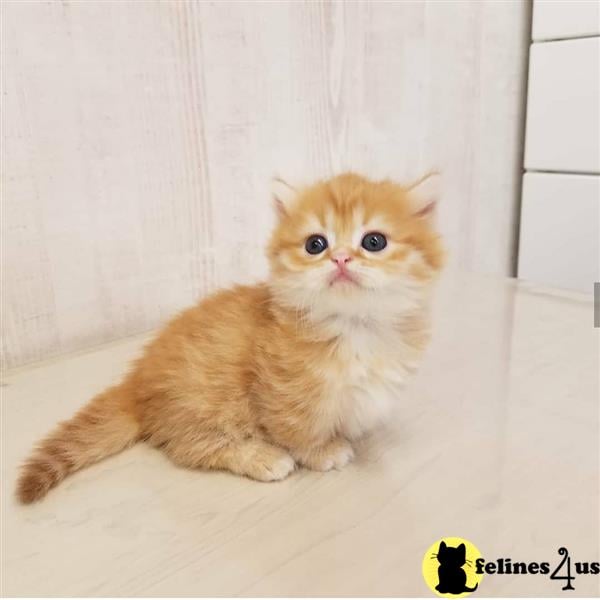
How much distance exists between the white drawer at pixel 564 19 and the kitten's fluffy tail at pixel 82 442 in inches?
55.6

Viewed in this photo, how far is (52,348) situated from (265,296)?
0.48 meters

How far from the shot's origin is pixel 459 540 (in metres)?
0.60

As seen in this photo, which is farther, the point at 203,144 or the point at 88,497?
the point at 203,144

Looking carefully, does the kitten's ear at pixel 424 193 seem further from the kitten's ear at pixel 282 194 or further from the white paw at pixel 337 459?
the white paw at pixel 337 459

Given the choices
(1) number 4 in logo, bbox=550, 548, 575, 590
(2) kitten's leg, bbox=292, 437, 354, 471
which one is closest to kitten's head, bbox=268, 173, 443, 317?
(2) kitten's leg, bbox=292, 437, 354, 471

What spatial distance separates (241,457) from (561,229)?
4.20ft

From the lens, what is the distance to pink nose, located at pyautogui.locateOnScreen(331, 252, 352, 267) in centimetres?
65

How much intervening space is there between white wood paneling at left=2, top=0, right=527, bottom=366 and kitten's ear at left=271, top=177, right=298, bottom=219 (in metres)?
0.45

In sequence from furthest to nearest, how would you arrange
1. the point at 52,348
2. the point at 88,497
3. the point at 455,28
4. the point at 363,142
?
1. the point at 455,28
2. the point at 363,142
3. the point at 52,348
4. the point at 88,497

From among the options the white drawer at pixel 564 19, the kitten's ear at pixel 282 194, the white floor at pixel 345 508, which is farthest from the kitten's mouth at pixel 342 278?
the white drawer at pixel 564 19

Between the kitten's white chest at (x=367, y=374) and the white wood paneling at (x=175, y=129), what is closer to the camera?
the kitten's white chest at (x=367, y=374)

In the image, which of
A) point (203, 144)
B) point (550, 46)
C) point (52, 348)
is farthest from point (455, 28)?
point (52, 348)

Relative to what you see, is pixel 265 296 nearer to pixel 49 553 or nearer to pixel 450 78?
pixel 49 553

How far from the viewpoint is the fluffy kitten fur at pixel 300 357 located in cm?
67
